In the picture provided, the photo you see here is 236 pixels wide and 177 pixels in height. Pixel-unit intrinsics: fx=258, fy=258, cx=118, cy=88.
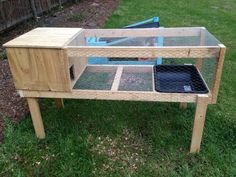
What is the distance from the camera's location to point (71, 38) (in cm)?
208

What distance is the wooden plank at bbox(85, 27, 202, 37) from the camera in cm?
236

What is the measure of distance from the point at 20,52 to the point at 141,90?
99 cm

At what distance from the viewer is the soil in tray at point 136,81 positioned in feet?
7.17

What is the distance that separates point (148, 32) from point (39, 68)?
1047 millimetres

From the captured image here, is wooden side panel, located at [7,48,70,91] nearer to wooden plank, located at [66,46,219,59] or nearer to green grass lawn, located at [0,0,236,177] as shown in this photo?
wooden plank, located at [66,46,219,59]

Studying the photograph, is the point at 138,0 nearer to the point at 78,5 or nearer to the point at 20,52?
the point at 78,5

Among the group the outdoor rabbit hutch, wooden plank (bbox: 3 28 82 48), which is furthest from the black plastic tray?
wooden plank (bbox: 3 28 82 48)

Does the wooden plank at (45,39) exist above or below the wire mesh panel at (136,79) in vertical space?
above

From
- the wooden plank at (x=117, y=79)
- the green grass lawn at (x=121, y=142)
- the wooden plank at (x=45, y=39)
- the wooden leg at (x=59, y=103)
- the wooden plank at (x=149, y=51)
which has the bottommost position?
the green grass lawn at (x=121, y=142)

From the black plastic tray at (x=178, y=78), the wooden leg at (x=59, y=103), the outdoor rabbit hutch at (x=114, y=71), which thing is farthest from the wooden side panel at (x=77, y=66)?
the black plastic tray at (x=178, y=78)

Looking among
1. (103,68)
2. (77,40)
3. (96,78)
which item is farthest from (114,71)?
(77,40)

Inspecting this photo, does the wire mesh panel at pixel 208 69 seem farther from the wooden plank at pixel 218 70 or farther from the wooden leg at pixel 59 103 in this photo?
the wooden leg at pixel 59 103

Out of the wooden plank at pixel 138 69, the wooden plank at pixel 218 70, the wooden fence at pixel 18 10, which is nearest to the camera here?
the wooden plank at pixel 218 70

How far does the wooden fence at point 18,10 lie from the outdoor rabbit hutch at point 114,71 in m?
2.91
